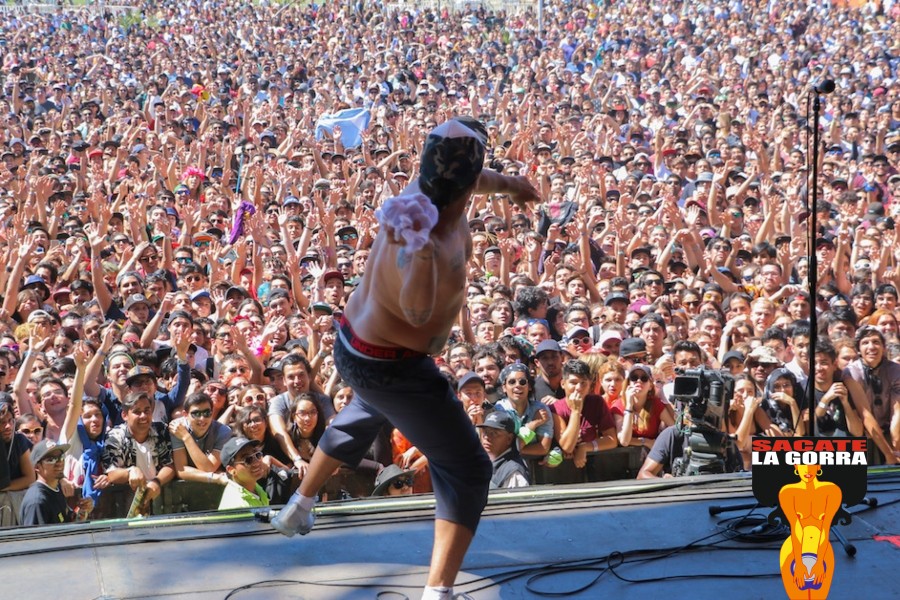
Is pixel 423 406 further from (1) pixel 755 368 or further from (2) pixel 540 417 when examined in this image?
(1) pixel 755 368

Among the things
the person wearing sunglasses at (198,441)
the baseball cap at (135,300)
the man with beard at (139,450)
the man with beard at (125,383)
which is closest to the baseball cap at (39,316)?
the baseball cap at (135,300)

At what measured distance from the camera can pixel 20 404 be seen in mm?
4992

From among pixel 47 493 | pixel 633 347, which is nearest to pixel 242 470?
pixel 47 493

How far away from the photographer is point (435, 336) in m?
2.64

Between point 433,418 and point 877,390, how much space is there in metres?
3.25

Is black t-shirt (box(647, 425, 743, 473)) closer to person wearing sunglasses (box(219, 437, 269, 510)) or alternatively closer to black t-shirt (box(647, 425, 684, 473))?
black t-shirt (box(647, 425, 684, 473))

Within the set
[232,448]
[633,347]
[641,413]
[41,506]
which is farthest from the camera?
[633,347]

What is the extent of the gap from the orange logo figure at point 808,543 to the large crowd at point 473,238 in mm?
888

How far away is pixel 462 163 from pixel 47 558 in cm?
167

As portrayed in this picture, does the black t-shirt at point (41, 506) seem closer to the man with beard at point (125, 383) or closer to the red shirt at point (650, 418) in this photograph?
the man with beard at point (125, 383)

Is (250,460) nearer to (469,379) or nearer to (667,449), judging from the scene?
(469,379)

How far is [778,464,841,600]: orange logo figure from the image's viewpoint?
2496mm

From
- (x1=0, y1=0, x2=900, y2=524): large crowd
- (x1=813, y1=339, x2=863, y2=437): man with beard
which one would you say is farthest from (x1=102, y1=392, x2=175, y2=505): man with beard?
(x1=813, y1=339, x2=863, y2=437): man with beard

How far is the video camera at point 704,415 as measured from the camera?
3.81 meters
